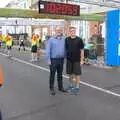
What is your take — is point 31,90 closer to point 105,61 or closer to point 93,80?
point 93,80

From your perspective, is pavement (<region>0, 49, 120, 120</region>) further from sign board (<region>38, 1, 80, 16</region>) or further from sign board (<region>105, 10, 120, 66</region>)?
sign board (<region>38, 1, 80, 16</region>)

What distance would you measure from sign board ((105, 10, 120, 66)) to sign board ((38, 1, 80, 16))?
10.3 meters

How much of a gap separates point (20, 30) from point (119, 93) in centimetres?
7360

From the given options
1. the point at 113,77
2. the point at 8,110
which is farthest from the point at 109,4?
the point at 8,110

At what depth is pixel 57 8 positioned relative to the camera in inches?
1178

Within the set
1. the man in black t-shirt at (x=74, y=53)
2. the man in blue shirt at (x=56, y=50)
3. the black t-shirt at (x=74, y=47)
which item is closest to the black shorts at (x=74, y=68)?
the man in black t-shirt at (x=74, y=53)

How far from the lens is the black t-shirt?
34.4 ft

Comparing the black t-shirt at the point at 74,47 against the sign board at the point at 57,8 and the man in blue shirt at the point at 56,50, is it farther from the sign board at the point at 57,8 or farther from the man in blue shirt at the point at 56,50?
the sign board at the point at 57,8

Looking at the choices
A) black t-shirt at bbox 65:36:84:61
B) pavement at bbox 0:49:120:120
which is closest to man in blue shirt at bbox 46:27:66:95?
black t-shirt at bbox 65:36:84:61

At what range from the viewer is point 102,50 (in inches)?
933

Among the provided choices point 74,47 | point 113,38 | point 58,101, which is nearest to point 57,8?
point 113,38

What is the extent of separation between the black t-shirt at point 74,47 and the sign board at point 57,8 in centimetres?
1860

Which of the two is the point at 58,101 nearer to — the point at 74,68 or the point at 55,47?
the point at 74,68

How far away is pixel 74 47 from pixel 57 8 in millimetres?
19771
